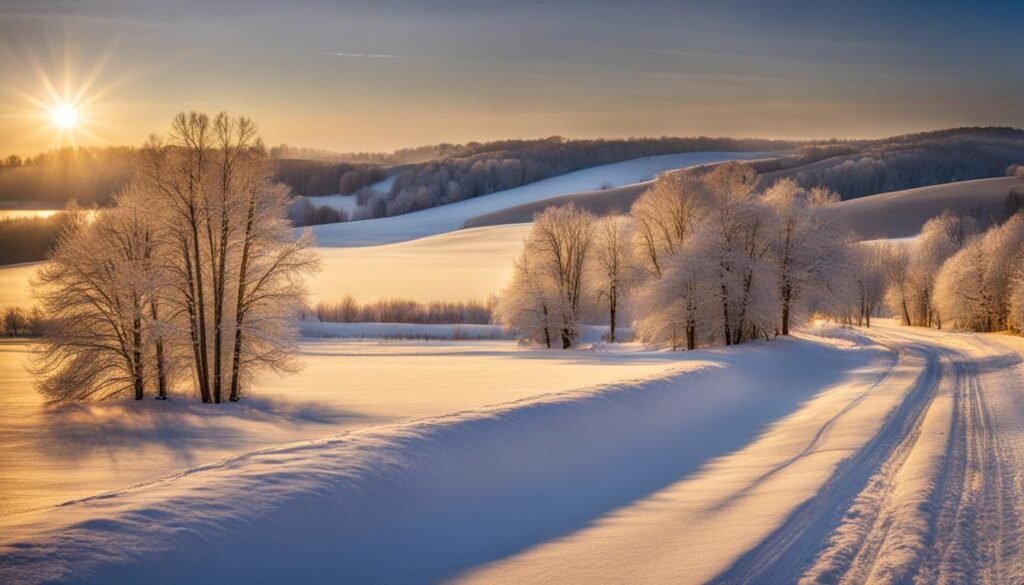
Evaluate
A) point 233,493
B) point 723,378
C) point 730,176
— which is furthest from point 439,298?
point 233,493

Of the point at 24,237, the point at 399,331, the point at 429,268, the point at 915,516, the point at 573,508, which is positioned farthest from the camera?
the point at 429,268

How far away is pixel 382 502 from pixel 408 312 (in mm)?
60201

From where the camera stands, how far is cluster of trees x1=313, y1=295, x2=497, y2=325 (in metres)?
68.7

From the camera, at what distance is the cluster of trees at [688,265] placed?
3981cm

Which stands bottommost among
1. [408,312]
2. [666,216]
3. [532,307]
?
[408,312]

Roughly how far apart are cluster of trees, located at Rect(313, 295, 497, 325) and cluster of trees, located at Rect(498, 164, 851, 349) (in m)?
15.0

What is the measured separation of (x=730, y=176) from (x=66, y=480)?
4398 centimetres

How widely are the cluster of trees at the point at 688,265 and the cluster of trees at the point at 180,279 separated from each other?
2192cm

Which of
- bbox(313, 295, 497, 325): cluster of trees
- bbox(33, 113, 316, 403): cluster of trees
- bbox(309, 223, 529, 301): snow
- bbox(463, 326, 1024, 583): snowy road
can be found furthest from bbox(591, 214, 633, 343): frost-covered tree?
bbox(463, 326, 1024, 583): snowy road

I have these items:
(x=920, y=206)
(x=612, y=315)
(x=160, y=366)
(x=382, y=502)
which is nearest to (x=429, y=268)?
(x=612, y=315)

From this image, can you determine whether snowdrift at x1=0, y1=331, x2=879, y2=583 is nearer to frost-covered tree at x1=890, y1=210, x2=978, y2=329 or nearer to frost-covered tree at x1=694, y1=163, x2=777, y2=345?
frost-covered tree at x1=694, y1=163, x2=777, y2=345

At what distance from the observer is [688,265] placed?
130 ft

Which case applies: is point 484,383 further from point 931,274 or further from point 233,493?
point 931,274

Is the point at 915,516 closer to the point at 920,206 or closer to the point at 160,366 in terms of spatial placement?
the point at 160,366
